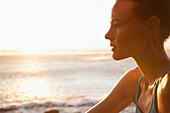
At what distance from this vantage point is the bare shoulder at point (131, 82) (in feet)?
4.71

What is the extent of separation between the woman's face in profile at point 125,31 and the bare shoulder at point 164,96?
26 centimetres

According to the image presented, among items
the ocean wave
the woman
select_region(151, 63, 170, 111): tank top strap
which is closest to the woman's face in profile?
the woman

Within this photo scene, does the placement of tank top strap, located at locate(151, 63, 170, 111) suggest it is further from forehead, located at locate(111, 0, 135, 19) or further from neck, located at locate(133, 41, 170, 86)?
forehead, located at locate(111, 0, 135, 19)

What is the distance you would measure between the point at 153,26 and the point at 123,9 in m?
0.17

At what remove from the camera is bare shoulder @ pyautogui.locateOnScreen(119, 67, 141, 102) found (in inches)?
56.5

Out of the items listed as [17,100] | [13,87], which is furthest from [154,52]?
[13,87]

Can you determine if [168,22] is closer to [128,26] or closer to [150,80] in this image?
[128,26]

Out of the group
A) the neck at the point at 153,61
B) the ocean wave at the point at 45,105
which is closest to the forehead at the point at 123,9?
the neck at the point at 153,61

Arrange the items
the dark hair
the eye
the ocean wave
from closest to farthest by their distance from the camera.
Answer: the dark hair → the eye → the ocean wave

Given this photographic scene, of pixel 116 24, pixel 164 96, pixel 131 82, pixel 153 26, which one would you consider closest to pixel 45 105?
pixel 131 82

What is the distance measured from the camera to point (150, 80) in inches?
50.6

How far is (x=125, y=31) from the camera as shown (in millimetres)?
1249

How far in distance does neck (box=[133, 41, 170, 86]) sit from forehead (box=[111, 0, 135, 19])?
0.21 metres

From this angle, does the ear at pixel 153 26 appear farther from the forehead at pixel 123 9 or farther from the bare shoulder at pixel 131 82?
the bare shoulder at pixel 131 82
